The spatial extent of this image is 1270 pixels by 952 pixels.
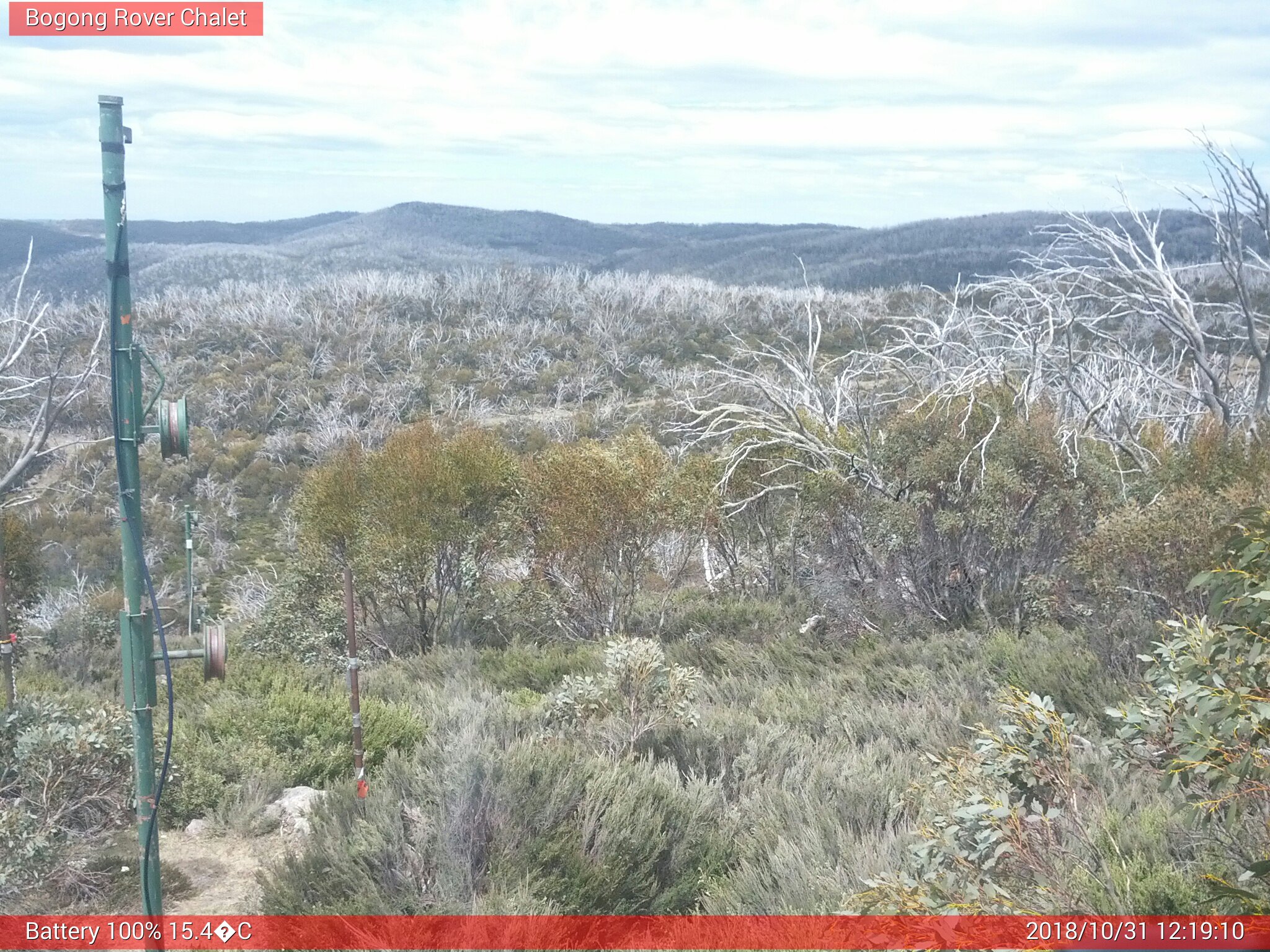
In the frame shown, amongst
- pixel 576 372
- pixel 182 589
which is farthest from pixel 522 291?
pixel 182 589

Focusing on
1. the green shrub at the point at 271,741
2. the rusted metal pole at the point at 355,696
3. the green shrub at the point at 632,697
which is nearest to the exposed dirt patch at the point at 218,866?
the green shrub at the point at 271,741

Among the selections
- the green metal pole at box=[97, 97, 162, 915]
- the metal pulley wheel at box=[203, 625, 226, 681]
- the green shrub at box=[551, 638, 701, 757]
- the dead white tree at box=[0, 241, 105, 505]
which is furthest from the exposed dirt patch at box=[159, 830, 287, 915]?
the dead white tree at box=[0, 241, 105, 505]

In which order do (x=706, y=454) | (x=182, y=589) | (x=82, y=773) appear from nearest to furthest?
(x=82, y=773)
(x=706, y=454)
(x=182, y=589)

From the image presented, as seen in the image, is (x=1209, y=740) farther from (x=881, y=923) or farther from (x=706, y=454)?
(x=706, y=454)

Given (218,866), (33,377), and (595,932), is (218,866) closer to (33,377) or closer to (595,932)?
(595,932)

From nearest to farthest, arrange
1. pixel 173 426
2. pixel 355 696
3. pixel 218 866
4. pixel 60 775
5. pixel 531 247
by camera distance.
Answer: pixel 173 426 → pixel 60 775 → pixel 218 866 → pixel 355 696 → pixel 531 247

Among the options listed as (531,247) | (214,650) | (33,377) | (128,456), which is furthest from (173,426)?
(531,247)

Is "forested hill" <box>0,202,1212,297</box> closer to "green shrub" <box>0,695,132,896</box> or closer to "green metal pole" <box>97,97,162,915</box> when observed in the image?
"green shrub" <box>0,695,132,896</box>

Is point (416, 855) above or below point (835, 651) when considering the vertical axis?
above
